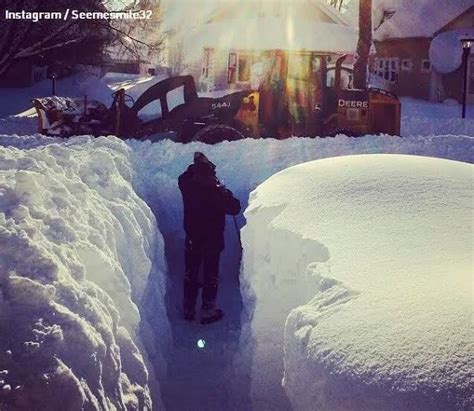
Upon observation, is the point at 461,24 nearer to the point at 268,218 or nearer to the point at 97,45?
the point at 97,45

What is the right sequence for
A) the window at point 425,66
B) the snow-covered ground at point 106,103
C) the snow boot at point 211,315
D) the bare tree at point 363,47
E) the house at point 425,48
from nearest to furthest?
the snow boot at point 211,315 → the snow-covered ground at point 106,103 → the bare tree at point 363,47 → the house at point 425,48 → the window at point 425,66

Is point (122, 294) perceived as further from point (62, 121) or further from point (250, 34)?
point (250, 34)

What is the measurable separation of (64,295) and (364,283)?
1727 mm

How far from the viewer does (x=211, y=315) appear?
6.88 meters

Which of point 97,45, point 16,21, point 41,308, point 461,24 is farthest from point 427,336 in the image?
point 461,24

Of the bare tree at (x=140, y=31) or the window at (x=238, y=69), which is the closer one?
the bare tree at (x=140, y=31)

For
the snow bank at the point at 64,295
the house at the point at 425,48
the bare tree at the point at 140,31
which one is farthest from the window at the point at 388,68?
the snow bank at the point at 64,295

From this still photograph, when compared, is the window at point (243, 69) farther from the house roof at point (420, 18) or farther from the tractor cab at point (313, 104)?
the tractor cab at point (313, 104)

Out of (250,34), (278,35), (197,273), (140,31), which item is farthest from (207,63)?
(197,273)

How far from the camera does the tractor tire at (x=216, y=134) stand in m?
12.1

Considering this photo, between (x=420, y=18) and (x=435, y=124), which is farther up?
(x=420, y=18)

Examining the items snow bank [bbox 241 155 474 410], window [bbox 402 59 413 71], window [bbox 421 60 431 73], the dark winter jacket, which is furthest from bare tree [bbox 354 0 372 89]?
the dark winter jacket

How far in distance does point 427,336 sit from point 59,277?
1.81m

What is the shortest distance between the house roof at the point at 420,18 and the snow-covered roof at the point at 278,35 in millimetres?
5925
